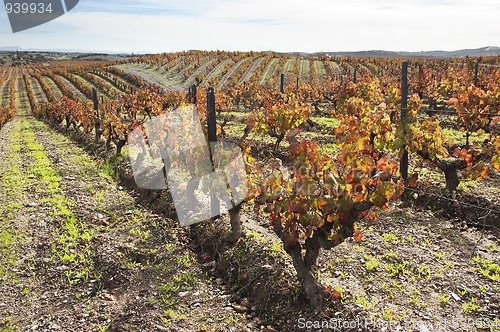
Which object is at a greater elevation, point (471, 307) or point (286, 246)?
point (286, 246)

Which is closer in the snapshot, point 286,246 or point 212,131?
point 286,246

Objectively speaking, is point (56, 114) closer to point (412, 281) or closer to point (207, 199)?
point (207, 199)

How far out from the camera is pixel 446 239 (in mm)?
6984

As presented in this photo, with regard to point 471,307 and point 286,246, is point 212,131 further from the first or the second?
point 471,307

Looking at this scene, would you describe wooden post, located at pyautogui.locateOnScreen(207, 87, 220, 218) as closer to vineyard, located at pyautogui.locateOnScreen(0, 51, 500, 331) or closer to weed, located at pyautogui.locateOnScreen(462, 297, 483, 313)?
vineyard, located at pyautogui.locateOnScreen(0, 51, 500, 331)

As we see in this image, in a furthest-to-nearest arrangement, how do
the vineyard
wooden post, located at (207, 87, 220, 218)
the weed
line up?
wooden post, located at (207, 87, 220, 218), the weed, the vineyard

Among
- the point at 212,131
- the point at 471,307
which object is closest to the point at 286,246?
the point at 471,307

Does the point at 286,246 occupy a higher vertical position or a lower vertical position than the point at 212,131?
lower

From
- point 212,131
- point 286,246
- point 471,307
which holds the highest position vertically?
point 212,131

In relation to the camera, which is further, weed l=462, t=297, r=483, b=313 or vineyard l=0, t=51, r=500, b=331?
weed l=462, t=297, r=483, b=313

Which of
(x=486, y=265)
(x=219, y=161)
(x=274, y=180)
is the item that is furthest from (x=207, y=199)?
(x=486, y=265)

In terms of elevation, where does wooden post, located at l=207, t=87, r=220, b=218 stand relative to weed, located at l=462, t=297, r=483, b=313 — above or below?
above

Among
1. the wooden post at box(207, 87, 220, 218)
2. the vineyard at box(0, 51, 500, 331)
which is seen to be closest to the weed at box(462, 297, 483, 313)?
the vineyard at box(0, 51, 500, 331)

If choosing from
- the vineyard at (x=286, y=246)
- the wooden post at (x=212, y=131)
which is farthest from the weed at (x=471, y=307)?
the wooden post at (x=212, y=131)
